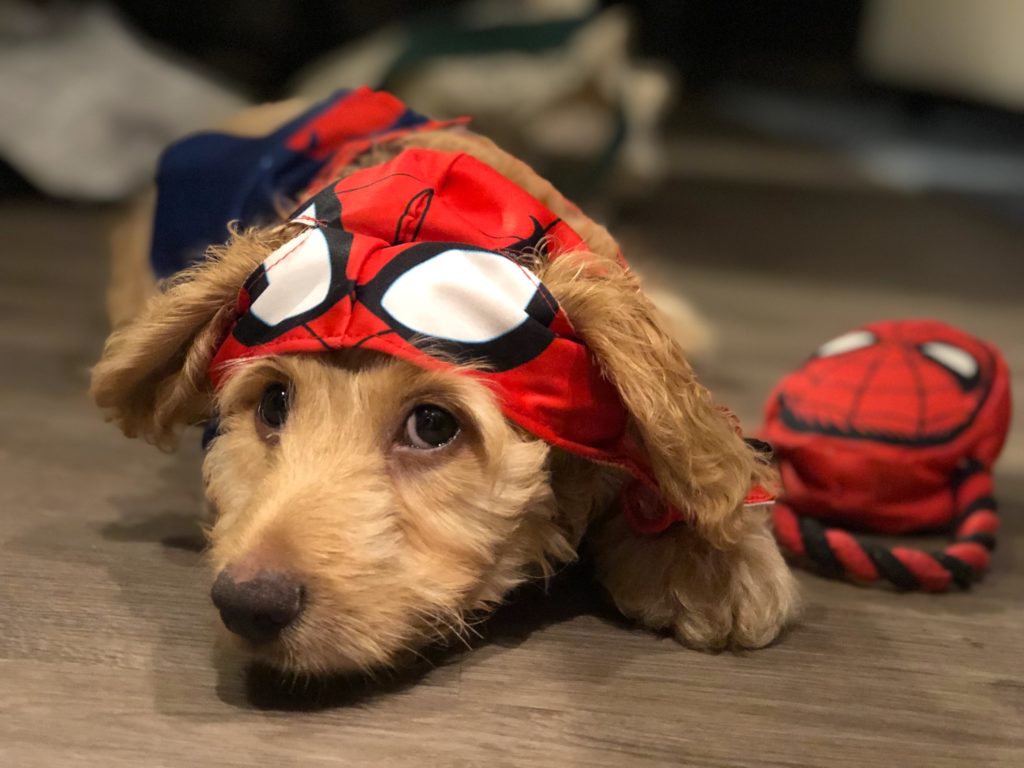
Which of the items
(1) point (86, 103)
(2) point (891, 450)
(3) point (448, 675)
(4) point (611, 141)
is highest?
(2) point (891, 450)

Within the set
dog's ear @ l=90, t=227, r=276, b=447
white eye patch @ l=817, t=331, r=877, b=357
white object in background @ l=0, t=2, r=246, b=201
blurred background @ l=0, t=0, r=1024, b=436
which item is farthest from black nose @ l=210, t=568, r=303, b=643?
white object in background @ l=0, t=2, r=246, b=201

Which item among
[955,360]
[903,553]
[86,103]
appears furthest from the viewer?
[86,103]

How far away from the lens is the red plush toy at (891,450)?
1.30 m

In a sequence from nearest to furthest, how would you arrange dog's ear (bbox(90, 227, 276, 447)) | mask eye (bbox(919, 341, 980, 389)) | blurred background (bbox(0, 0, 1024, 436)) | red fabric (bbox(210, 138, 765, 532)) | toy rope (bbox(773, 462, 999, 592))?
red fabric (bbox(210, 138, 765, 532))
dog's ear (bbox(90, 227, 276, 447))
toy rope (bbox(773, 462, 999, 592))
mask eye (bbox(919, 341, 980, 389))
blurred background (bbox(0, 0, 1024, 436))

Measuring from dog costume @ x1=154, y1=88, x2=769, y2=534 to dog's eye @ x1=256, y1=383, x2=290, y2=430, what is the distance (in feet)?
0.15

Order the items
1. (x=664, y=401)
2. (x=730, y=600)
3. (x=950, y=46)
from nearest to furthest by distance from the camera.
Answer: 1. (x=664, y=401)
2. (x=730, y=600)
3. (x=950, y=46)

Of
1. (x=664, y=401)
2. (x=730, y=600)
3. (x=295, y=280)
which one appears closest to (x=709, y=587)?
(x=730, y=600)

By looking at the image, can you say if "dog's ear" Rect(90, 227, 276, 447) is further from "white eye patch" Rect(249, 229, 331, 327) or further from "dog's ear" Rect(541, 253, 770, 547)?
"dog's ear" Rect(541, 253, 770, 547)

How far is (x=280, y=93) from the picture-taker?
427cm

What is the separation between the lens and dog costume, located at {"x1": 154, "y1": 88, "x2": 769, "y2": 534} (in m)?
0.95

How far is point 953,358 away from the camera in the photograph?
1396 millimetres

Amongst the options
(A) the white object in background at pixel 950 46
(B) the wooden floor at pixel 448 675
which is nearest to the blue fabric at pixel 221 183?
(B) the wooden floor at pixel 448 675

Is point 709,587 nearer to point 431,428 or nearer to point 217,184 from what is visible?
point 431,428

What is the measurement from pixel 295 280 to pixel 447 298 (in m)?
0.14
